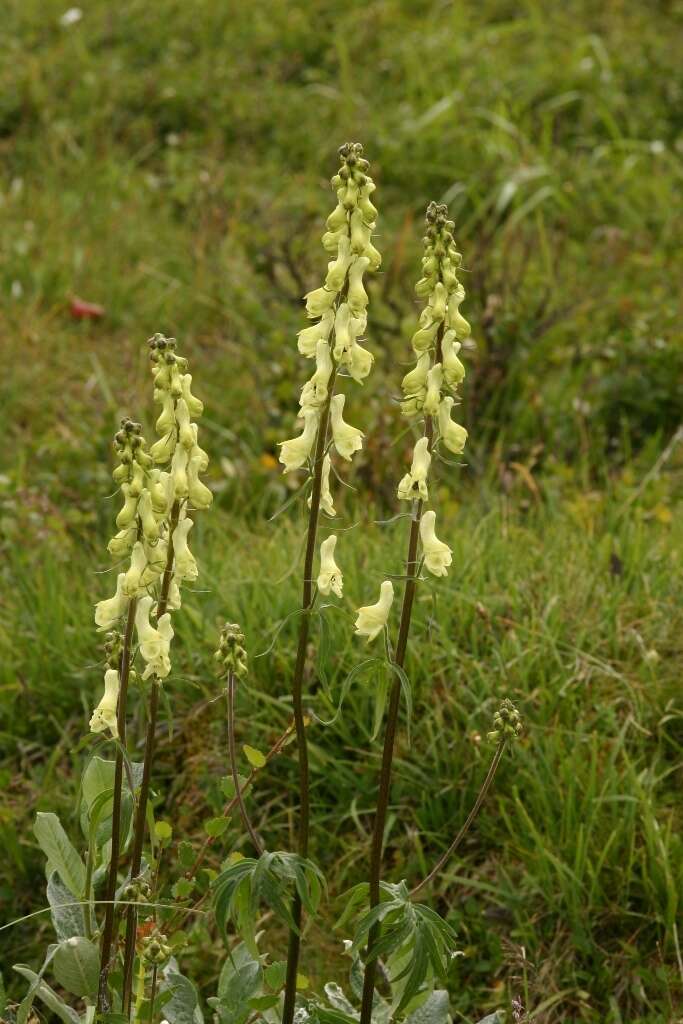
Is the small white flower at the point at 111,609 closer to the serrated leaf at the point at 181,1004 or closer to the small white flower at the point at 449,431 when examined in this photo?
the small white flower at the point at 449,431

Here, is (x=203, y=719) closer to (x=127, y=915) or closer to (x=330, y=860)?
(x=330, y=860)

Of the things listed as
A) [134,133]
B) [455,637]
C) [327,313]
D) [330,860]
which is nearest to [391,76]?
[134,133]

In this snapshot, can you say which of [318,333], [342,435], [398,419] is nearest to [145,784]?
[342,435]

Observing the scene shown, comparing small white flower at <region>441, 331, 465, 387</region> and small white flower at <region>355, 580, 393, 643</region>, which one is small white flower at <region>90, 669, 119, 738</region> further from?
small white flower at <region>441, 331, 465, 387</region>

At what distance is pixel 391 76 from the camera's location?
727cm

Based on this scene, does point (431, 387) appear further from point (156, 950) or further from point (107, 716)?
point (156, 950)

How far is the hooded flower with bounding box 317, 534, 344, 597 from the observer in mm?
2021

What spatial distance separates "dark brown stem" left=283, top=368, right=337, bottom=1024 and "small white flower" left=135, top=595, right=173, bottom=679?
192 millimetres

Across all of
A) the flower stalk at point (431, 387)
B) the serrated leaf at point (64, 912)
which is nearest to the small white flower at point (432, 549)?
the flower stalk at point (431, 387)

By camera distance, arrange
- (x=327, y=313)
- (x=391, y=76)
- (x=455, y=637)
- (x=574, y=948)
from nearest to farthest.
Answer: (x=327, y=313) → (x=574, y=948) → (x=455, y=637) → (x=391, y=76)

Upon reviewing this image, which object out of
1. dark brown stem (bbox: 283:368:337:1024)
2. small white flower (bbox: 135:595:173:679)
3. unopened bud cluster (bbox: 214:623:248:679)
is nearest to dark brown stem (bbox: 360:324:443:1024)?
dark brown stem (bbox: 283:368:337:1024)

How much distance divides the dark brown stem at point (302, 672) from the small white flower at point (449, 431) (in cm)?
16

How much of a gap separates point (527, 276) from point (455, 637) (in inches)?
101

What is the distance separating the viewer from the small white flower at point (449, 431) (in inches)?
78.7
